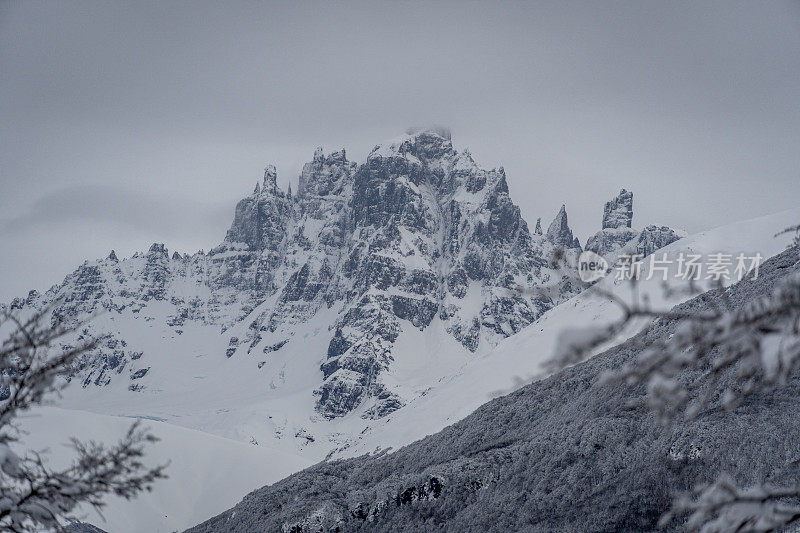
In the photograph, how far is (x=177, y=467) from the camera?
59656 millimetres

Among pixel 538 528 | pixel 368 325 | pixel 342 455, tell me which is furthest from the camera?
pixel 368 325

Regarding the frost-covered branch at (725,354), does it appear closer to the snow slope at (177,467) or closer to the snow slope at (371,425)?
the snow slope at (371,425)

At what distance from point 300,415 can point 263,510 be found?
142 meters

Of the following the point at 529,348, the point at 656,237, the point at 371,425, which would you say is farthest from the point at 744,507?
the point at 656,237

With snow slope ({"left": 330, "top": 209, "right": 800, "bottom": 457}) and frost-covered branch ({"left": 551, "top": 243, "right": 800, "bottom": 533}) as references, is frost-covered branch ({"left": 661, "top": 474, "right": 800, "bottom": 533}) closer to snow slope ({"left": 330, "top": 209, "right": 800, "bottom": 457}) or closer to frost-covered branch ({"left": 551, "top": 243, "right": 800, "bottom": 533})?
frost-covered branch ({"left": 551, "top": 243, "right": 800, "bottom": 533})

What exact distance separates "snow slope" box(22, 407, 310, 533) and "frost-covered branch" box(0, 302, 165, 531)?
46.5m

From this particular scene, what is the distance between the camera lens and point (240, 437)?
5684 inches

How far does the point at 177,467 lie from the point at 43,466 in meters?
61.3

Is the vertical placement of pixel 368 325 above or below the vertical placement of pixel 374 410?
above

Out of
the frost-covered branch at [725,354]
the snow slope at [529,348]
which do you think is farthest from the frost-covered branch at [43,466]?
the snow slope at [529,348]

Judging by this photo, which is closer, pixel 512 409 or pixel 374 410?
pixel 512 409

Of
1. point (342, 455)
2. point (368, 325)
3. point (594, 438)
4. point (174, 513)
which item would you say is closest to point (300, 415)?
point (368, 325)

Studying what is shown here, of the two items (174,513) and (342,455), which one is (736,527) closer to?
(342,455)

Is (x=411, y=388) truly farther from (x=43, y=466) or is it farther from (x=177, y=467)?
(x=43, y=466)
